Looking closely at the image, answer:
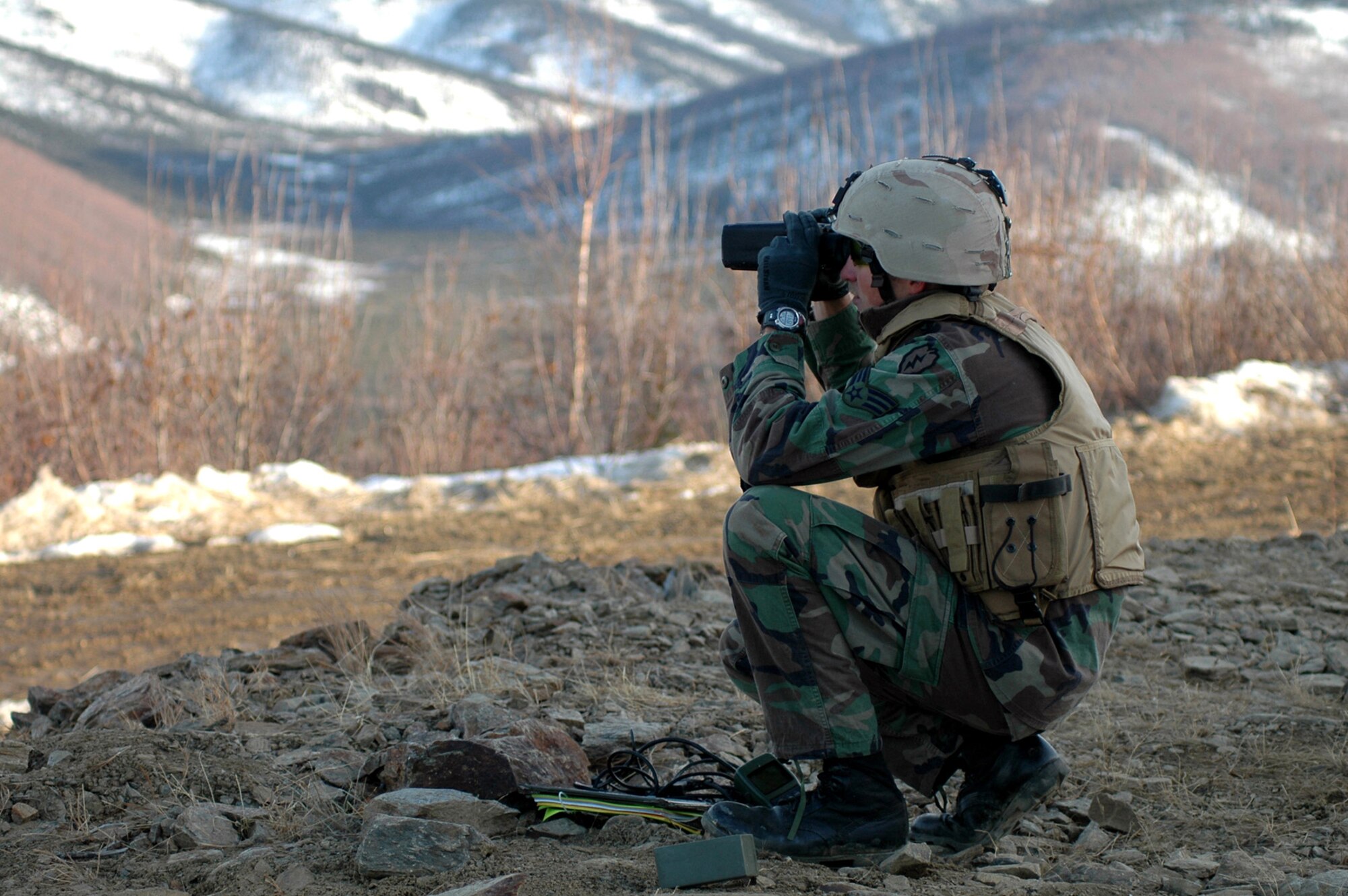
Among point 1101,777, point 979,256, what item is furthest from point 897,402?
point 1101,777

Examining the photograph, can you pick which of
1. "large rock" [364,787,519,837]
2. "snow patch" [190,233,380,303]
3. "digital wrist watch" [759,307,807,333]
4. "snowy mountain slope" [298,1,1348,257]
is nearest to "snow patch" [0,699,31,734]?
"large rock" [364,787,519,837]

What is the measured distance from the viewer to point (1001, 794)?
104 inches

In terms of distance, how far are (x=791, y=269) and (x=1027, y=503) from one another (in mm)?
666

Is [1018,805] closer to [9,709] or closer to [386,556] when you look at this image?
[9,709]

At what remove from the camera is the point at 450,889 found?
2.25 meters

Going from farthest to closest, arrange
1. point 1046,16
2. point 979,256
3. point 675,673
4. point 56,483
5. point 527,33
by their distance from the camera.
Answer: point 527,33, point 1046,16, point 56,483, point 675,673, point 979,256

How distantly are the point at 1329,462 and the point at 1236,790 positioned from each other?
6.99 metres

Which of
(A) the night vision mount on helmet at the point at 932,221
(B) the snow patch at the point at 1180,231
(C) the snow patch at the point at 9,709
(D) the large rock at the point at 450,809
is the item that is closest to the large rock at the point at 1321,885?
(A) the night vision mount on helmet at the point at 932,221

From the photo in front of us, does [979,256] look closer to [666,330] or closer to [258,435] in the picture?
[666,330]

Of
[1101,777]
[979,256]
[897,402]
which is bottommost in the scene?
[1101,777]

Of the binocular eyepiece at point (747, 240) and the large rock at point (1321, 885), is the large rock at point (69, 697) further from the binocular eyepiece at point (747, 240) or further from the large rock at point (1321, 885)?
the large rock at point (1321, 885)

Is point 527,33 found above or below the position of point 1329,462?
above

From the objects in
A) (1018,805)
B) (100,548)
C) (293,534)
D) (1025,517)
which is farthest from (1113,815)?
(100,548)

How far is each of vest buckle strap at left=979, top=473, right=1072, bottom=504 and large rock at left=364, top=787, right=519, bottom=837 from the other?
1186 mm
